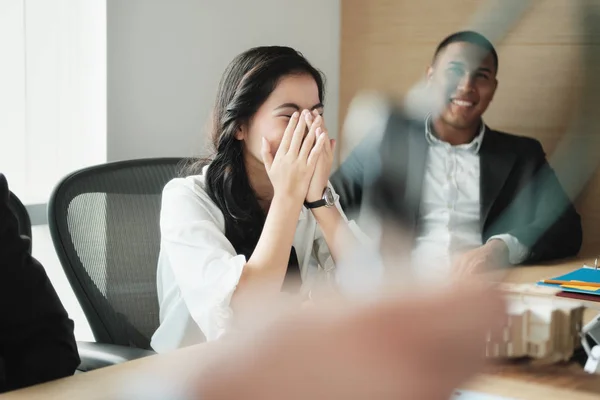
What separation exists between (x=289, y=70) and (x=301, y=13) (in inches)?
12.3


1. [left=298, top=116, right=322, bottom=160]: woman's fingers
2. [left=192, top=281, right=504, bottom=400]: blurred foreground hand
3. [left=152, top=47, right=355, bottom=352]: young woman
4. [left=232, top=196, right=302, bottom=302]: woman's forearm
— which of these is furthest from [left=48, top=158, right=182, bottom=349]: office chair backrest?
[left=192, top=281, right=504, bottom=400]: blurred foreground hand

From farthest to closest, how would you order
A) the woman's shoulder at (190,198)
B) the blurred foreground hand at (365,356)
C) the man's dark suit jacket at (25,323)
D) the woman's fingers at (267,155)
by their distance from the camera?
the woman's shoulder at (190,198)
the man's dark suit jacket at (25,323)
the woman's fingers at (267,155)
the blurred foreground hand at (365,356)

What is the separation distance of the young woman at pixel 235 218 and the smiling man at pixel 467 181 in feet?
0.85

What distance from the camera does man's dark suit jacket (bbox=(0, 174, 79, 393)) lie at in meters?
0.57

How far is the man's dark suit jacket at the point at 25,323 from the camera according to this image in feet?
1.88

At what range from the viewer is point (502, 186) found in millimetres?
182

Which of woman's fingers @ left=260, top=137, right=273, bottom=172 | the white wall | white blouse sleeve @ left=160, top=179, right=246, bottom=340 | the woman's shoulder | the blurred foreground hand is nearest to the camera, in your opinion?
the blurred foreground hand

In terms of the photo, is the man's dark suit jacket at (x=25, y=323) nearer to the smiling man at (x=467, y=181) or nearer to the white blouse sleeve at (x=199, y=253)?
the white blouse sleeve at (x=199, y=253)

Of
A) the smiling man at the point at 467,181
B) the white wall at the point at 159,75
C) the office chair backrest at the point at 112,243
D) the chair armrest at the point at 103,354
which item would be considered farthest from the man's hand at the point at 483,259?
the white wall at the point at 159,75

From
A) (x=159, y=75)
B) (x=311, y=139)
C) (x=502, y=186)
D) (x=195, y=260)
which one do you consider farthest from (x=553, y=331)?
(x=159, y=75)

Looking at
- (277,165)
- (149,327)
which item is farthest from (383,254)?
(149,327)

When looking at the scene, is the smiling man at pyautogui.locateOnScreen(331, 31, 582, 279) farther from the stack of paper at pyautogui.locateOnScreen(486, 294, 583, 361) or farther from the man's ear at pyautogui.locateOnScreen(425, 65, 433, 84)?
the stack of paper at pyautogui.locateOnScreen(486, 294, 583, 361)

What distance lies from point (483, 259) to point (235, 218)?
2.08ft

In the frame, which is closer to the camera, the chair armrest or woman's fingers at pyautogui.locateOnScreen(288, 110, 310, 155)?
woman's fingers at pyautogui.locateOnScreen(288, 110, 310, 155)
